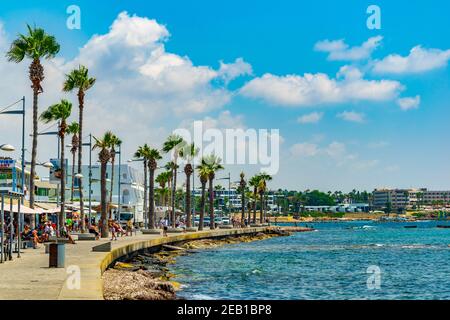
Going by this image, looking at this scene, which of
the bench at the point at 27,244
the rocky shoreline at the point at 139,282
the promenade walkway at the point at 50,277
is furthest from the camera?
the bench at the point at 27,244

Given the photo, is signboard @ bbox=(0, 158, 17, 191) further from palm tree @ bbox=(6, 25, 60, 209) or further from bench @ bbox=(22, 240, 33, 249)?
bench @ bbox=(22, 240, 33, 249)

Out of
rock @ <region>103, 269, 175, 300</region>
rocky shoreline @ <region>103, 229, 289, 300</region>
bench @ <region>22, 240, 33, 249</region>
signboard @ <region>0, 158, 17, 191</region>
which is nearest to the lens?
rock @ <region>103, 269, 175, 300</region>

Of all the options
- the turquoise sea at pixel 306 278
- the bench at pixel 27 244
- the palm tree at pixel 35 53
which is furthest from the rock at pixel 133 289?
the palm tree at pixel 35 53

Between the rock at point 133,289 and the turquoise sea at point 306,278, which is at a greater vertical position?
the rock at point 133,289

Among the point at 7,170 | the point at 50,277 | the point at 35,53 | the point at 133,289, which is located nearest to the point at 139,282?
the point at 133,289

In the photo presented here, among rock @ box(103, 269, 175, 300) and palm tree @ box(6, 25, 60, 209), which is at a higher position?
palm tree @ box(6, 25, 60, 209)

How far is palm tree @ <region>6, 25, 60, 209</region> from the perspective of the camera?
47594mm

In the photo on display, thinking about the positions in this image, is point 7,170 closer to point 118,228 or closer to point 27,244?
point 118,228

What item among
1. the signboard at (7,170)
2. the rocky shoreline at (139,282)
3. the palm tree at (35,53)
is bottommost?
the rocky shoreline at (139,282)

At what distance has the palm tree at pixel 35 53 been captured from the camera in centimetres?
4759

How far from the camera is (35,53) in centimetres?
4797

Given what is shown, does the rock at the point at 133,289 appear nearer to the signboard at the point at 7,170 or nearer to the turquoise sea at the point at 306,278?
the turquoise sea at the point at 306,278

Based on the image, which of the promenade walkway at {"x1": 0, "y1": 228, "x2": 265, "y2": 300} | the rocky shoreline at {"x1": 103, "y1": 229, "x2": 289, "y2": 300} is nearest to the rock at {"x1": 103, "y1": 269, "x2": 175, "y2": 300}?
the rocky shoreline at {"x1": 103, "y1": 229, "x2": 289, "y2": 300}
